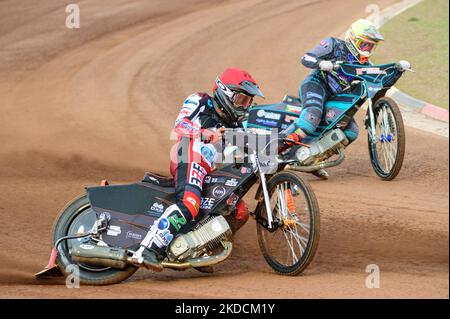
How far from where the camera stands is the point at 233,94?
27.5 feet

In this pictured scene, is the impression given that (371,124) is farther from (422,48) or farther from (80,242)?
(422,48)

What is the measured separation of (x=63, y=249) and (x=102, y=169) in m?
3.99

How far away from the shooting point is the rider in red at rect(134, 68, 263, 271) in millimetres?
8039

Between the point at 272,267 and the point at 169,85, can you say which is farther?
the point at 169,85

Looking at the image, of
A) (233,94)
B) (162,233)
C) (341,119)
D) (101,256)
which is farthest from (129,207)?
(341,119)

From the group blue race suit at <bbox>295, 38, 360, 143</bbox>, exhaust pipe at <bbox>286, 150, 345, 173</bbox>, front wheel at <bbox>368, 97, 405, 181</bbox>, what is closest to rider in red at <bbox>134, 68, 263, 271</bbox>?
blue race suit at <bbox>295, 38, 360, 143</bbox>

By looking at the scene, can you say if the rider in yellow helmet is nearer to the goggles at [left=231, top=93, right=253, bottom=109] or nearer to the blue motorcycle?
the blue motorcycle

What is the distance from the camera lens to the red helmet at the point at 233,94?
8.37 m

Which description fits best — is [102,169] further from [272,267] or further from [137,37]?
[137,37]

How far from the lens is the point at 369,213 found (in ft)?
34.4

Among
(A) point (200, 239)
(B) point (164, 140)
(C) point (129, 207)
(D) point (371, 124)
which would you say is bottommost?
(A) point (200, 239)

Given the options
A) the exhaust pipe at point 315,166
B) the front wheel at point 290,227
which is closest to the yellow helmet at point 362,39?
the exhaust pipe at point 315,166

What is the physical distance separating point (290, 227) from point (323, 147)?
3.60 metres
